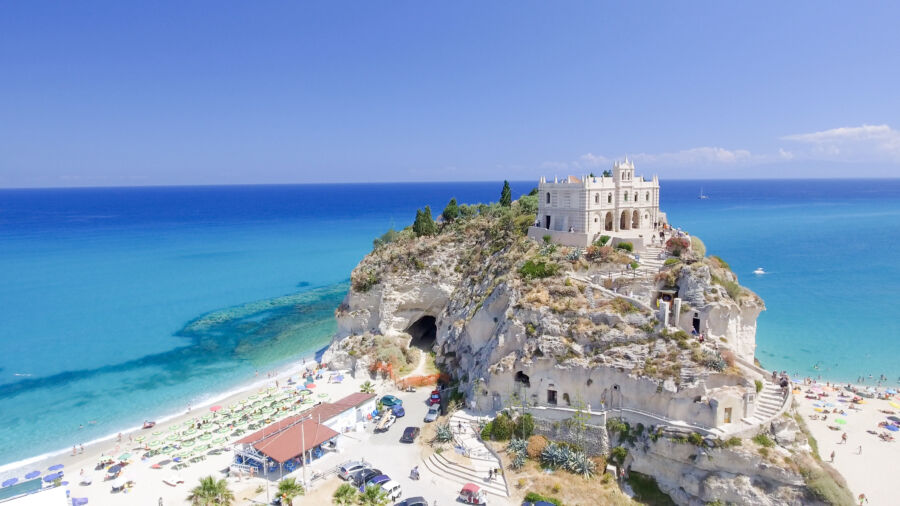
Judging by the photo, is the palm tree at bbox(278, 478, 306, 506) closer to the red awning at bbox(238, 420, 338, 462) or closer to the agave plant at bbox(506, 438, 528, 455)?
the red awning at bbox(238, 420, 338, 462)

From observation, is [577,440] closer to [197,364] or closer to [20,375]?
[197,364]

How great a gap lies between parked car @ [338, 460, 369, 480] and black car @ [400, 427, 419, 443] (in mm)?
3801

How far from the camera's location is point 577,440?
29562 mm

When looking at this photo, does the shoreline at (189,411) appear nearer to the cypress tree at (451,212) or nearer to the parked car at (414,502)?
the cypress tree at (451,212)

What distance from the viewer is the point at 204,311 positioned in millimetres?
66438

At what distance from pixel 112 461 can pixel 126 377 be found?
1669 centimetres

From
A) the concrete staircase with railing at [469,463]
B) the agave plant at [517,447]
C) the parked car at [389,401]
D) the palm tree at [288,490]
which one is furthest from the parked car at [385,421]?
the palm tree at [288,490]

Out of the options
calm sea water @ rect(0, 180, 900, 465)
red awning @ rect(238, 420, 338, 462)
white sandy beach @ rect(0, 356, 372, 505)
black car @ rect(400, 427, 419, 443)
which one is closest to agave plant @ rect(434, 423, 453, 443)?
black car @ rect(400, 427, 419, 443)

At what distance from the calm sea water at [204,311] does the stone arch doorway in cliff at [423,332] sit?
10827 millimetres

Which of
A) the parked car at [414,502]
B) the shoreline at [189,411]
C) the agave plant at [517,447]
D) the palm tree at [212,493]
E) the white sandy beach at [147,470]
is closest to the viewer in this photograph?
the palm tree at [212,493]

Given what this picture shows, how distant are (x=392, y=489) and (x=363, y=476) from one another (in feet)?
7.89

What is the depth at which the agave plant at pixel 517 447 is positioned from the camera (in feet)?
96.2

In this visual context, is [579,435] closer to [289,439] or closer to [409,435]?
[409,435]

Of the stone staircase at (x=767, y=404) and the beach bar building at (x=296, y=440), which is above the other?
the stone staircase at (x=767, y=404)
